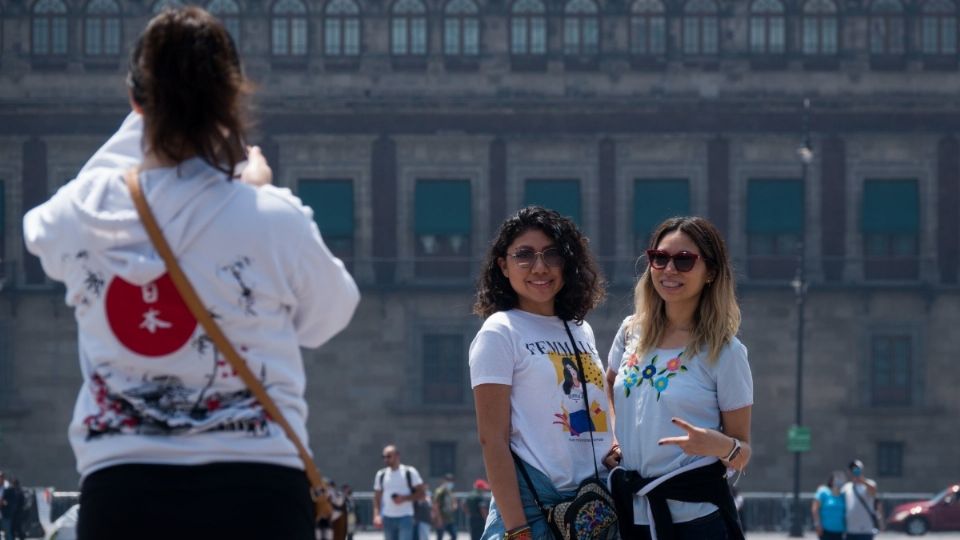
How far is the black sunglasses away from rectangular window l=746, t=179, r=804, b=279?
45.5 metres

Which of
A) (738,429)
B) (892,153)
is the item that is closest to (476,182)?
(892,153)

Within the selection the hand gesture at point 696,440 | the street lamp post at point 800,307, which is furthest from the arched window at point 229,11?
the hand gesture at point 696,440

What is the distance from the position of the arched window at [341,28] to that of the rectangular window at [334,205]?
3335 millimetres

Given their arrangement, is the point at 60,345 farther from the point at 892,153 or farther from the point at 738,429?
the point at 738,429

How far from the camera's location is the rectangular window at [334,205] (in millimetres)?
52000

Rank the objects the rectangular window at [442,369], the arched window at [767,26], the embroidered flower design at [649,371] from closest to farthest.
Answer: the embroidered flower design at [649,371], the rectangular window at [442,369], the arched window at [767,26]

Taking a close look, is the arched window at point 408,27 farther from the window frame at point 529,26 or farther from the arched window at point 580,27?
the arched window at point 580,27

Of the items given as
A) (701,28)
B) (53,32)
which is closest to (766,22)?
(701,28)

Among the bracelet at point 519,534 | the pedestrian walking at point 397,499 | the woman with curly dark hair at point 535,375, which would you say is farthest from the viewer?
the pedestrian walking at point 397,499

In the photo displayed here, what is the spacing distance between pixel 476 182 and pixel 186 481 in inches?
1896

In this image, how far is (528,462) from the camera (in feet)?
20.1

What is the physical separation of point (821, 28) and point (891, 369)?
8638 mm

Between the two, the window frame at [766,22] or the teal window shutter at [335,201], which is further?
the window frame at [766,22]

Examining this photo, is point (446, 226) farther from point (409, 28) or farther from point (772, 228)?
point (772, 228)
